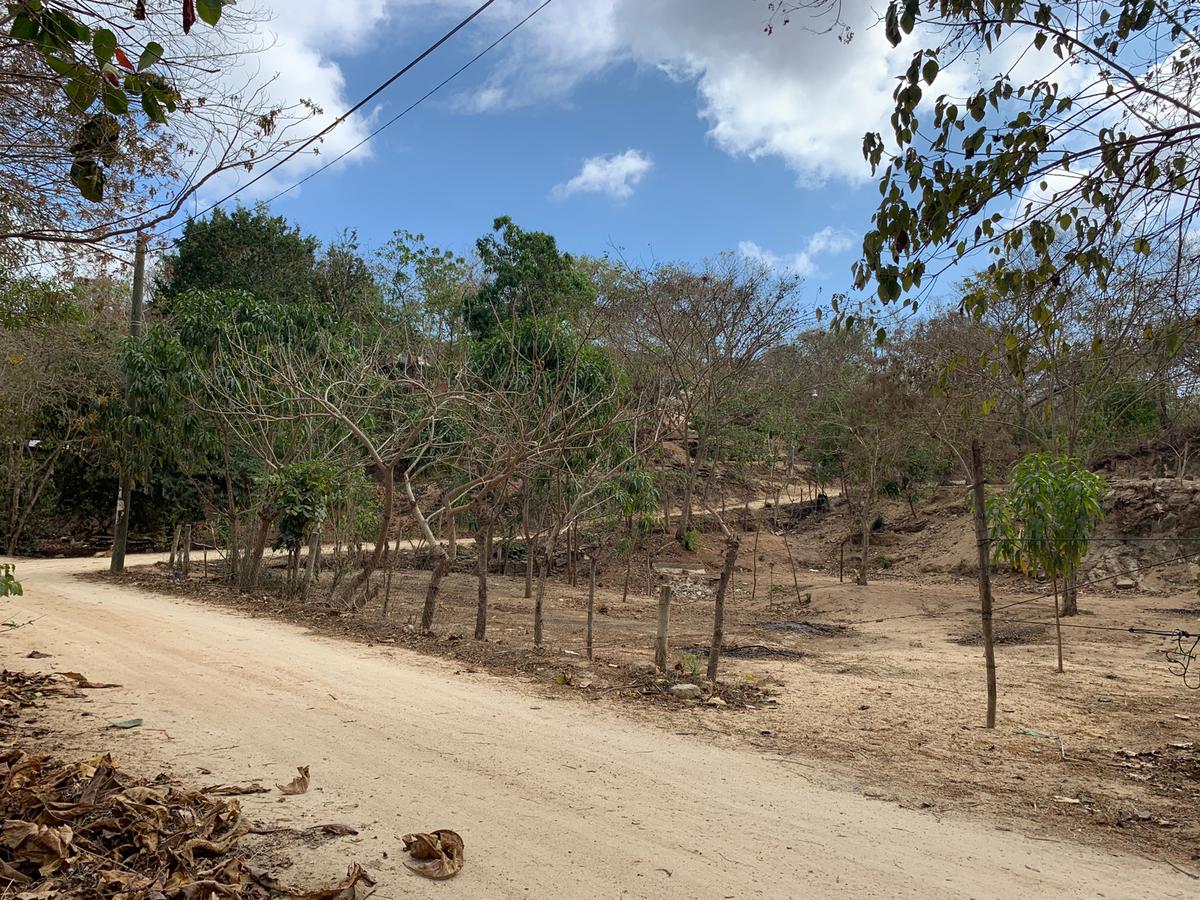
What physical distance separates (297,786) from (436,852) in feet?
4.25

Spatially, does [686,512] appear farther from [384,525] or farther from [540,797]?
[540,797]

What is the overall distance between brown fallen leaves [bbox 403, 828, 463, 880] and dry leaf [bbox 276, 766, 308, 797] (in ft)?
3.20

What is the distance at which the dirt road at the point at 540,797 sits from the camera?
3979 mm

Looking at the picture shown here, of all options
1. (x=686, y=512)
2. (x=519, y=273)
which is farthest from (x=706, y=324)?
(x=519, y=273)

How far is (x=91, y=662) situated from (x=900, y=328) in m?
18.2

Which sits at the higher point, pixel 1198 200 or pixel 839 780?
pixel 1198 200

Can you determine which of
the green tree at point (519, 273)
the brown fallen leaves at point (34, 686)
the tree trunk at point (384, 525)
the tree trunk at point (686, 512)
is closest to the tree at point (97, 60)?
Result: the brown fallen leaves at point (34, 686)

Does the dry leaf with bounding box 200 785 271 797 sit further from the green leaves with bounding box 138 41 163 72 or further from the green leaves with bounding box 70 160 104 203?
the green leaves with bounding box 138 41 163 72

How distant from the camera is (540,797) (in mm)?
4965

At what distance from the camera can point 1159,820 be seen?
502 cm

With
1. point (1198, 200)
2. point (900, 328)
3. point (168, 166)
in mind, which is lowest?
point (1198, 200)

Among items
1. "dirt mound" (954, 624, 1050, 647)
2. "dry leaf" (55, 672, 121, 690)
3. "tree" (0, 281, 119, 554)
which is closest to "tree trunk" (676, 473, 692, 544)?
"dirt mound" (954, 624, 1050, 647)

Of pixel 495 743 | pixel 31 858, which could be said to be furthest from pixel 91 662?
pixel 31 858

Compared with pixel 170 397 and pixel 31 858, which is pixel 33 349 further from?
pixel 31 858
